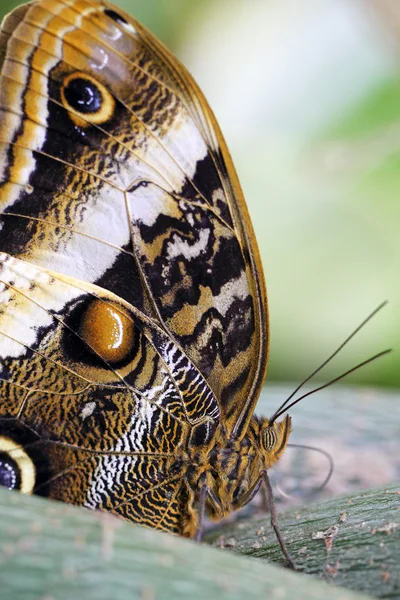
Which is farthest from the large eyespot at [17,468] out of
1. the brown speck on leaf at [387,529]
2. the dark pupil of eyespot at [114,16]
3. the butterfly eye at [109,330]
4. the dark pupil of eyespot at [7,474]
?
the dark pupil of eyespot at [114,16]

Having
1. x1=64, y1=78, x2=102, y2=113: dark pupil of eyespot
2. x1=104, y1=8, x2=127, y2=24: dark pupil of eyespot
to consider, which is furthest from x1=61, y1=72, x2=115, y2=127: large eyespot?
x1=104, y1=8, x2=127, y2=24: dark pupil of eyespot

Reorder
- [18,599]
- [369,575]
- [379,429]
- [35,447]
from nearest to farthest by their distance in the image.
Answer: [18,599]
[369,575]
[35,447]
[379,429]

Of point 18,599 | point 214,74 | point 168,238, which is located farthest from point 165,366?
point 214,74

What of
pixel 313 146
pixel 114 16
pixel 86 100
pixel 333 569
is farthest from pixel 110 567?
pixel 313 146

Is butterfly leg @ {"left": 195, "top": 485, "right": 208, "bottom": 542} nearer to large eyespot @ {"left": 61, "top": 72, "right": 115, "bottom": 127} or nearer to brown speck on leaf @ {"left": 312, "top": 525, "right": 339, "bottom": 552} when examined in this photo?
brown speck on leaf @ {"left": 312, "top": 525, "right": 339, "bottom": 552}

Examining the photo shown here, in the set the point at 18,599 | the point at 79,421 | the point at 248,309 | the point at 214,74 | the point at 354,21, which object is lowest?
the point at 18,599

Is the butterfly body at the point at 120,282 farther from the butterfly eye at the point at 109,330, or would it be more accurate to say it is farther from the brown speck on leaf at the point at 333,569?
the brown speck on leaf at the point at 333,569

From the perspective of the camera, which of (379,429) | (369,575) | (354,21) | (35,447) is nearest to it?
(369,575)

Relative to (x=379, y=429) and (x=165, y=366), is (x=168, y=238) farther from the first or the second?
(x=379, y=429)
